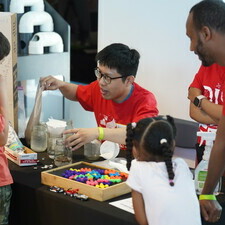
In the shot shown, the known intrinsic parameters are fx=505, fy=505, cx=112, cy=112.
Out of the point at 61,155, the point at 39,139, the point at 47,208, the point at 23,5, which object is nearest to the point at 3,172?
the point at 47,208

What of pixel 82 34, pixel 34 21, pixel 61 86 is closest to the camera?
pixel 61 86

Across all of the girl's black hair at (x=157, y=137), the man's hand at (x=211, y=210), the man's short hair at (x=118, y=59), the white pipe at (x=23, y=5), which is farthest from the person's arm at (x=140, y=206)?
the white pipe at (x=23, y=5)

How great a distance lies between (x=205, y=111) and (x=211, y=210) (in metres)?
0.68

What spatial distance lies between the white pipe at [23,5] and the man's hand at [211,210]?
6.77ft

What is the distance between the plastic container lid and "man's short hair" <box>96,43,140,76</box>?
1.23 ft

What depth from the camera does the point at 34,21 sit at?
338 cm

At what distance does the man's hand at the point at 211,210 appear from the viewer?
1.86 meters

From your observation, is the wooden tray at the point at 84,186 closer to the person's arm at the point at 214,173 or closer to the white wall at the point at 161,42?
the person's arm at the point at 214,173

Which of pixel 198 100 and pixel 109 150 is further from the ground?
pixel 198 100

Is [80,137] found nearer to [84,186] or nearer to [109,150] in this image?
[109,150]

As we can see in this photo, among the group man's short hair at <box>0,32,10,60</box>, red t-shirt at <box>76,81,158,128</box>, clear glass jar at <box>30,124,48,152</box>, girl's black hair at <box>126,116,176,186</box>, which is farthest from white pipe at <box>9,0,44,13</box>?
girl's black hair at <box>126,116,176,186</box>

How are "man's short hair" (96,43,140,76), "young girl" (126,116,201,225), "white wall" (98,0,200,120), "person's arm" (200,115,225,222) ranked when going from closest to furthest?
"young girl" (126,116,201,225) → "person's arm" (200,115,225,222) → "man's short hair" (96,43,140,76) → "white wall" (98,0,200,120)

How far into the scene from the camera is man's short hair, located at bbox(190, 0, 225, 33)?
186 centimetres

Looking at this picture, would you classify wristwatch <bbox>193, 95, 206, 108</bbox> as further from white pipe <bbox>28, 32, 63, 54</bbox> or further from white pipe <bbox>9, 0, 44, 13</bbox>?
white pipe <bbox>9, 0, 44, 13</bbox>
